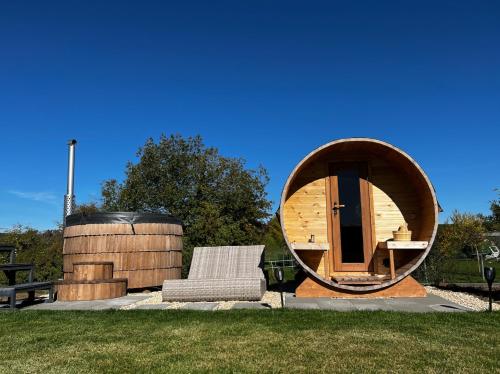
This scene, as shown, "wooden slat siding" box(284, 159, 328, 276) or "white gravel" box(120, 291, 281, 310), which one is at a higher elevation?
"wooden slat siding" box(284, 159, 328, 276)

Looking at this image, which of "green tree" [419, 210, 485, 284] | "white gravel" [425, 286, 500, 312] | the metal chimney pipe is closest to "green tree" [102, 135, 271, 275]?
the metal chimney pipe

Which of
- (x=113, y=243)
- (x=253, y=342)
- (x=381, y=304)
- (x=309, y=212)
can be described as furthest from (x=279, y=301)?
(x=113, y=243)

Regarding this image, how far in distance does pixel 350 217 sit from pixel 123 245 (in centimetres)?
541

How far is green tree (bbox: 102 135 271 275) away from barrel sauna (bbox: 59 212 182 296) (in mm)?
9281

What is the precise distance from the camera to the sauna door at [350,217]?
8859 mm

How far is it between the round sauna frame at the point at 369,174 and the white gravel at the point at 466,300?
0.93m

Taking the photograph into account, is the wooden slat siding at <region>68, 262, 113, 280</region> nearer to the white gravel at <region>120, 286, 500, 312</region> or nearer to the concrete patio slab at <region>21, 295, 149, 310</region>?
the concrete patio slab at <region>21, 295, 149, 310</region>

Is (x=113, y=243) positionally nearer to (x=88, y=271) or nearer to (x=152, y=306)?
(x=88, y=271)

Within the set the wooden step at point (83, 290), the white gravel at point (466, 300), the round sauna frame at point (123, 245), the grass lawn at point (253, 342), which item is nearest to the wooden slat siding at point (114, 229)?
the round sauna frame at point (123, 245)

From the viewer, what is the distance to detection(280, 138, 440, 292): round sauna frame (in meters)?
Result: 7.59

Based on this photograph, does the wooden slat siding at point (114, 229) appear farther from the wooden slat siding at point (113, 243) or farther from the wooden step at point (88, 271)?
the wooden step at point (88, 271)

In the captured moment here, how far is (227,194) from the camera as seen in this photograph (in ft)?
65.3

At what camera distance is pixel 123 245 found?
9.54 m

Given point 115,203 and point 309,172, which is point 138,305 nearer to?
point 309,172
